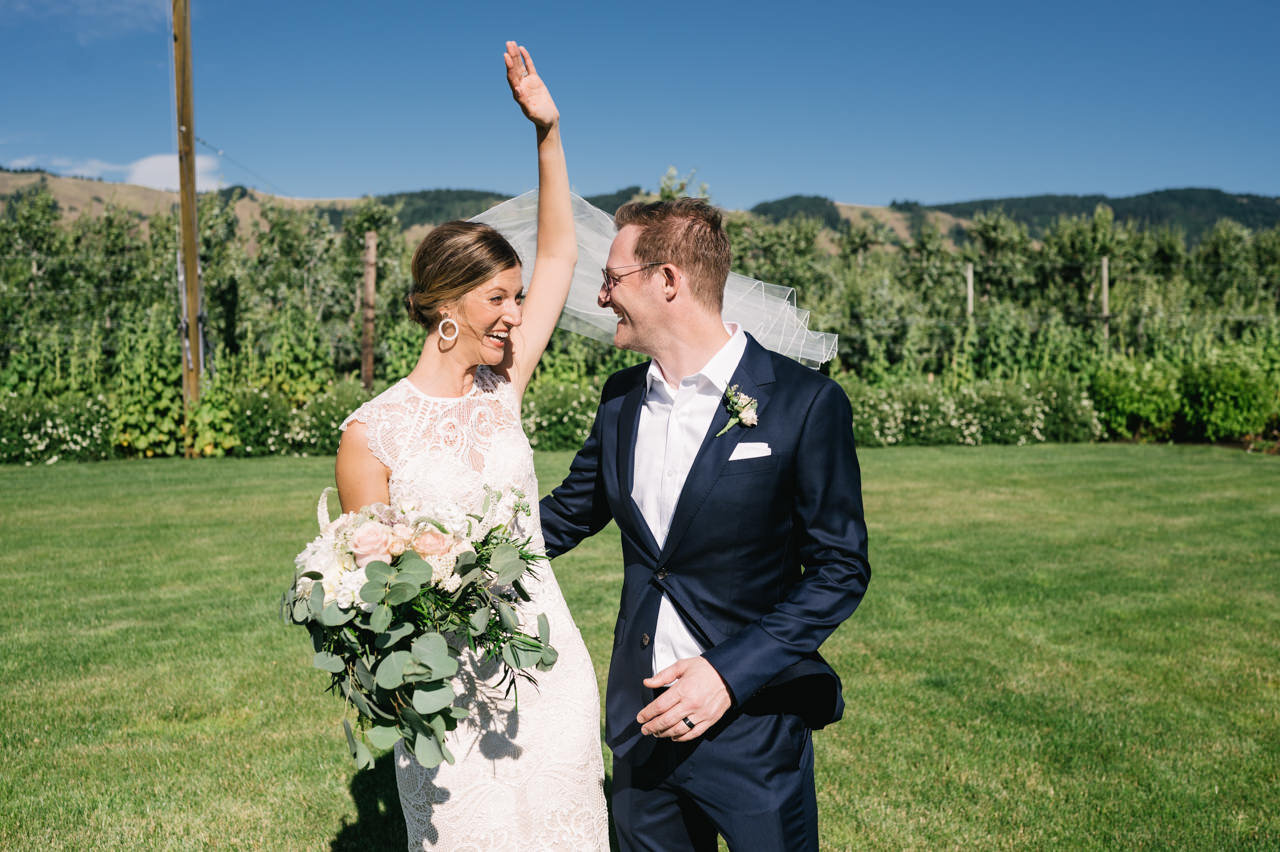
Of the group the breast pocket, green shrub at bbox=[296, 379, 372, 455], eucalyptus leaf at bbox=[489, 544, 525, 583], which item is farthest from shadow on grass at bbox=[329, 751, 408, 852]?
green shrub at bbox=[296, 379, 372, 455]

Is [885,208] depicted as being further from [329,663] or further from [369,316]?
[329,663]

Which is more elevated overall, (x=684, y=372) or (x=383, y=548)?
(x=684, y=372)

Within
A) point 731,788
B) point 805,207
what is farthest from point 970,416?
point 805,207

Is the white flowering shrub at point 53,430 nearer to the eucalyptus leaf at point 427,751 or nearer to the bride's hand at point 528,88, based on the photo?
the bride's hand at point 528,88

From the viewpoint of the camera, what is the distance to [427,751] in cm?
221

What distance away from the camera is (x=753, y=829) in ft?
7.84

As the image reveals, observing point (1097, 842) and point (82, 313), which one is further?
point (82, 313)

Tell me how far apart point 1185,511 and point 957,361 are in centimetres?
1073

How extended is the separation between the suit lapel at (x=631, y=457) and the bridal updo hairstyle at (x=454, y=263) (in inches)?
23.9

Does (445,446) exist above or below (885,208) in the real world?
below

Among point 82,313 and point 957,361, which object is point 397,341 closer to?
point 957,361

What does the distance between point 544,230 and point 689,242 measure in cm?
93

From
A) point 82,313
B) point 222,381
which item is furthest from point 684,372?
point 82,313

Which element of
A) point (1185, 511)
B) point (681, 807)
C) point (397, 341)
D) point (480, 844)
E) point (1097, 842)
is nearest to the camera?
point (681, 807)
